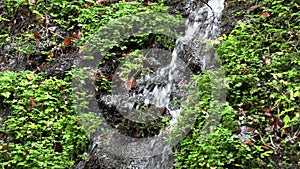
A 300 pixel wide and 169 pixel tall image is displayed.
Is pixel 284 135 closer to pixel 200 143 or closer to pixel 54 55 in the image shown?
pixel 200 143

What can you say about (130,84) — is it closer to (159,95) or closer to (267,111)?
(159,95)

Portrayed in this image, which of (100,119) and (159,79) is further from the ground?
(159,79)

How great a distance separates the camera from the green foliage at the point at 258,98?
11.2ft

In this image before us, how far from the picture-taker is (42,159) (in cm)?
375

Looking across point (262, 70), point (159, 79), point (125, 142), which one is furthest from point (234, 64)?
point (125, 142)

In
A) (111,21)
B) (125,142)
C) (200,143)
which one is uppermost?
(111,21)

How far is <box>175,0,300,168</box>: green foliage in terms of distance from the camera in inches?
134

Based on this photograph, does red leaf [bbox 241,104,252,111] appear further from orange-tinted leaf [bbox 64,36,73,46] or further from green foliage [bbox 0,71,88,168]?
orange-tinted leaf [bbox 64,36,73,46]

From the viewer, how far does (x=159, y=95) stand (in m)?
4.88

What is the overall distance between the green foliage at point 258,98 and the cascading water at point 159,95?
392 millimetres

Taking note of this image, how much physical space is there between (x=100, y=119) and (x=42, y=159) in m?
1.03

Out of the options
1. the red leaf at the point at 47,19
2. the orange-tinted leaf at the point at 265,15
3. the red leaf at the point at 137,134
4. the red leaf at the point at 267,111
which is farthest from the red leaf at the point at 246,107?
the red leaf at the point at 47,19

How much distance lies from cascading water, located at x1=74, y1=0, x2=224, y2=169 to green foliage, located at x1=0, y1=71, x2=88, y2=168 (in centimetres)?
28

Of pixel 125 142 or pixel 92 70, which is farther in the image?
pixel 92 70
